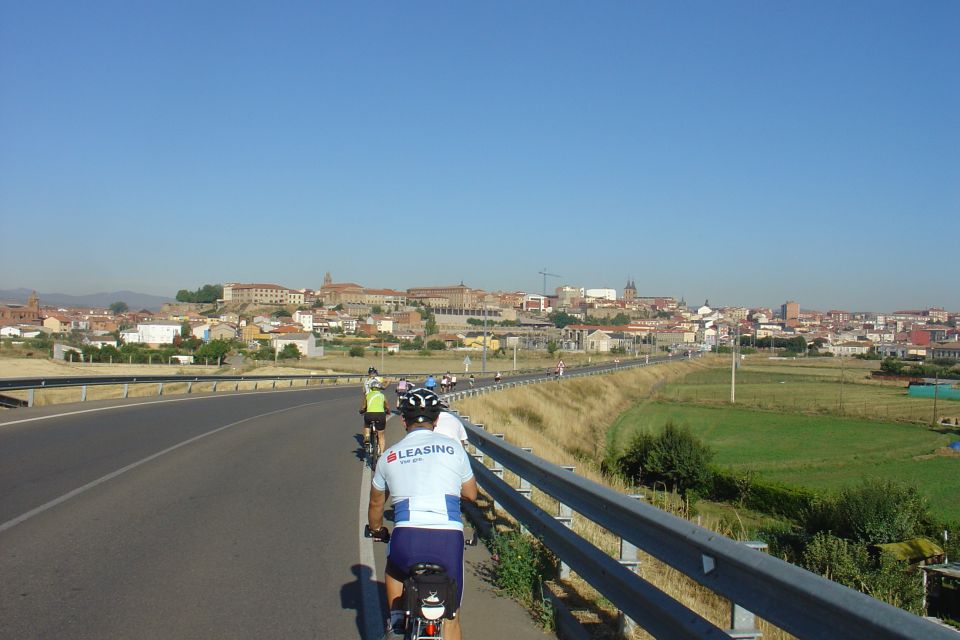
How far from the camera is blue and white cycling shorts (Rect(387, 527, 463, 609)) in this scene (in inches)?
170

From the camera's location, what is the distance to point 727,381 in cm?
8762

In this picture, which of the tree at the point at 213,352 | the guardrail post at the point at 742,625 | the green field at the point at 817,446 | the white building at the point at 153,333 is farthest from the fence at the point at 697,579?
the white building at the point at 153,333

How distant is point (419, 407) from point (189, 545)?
14.3 feet

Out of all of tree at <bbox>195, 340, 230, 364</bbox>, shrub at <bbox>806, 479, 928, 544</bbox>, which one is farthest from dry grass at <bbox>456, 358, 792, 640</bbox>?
tree at <bbox>195, 340, 230, 364</bbox>

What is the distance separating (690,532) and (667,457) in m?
24.9

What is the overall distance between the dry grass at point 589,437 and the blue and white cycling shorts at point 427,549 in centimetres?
172

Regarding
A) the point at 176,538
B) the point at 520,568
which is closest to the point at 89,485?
the point at 176,538

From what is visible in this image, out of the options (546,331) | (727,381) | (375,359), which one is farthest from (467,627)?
(546,331)

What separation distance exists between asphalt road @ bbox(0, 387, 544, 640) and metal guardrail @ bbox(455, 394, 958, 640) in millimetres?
734

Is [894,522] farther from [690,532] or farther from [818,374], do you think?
[818,374]

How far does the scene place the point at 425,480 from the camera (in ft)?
14.9

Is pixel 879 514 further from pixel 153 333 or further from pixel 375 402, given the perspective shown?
pixel 153 333

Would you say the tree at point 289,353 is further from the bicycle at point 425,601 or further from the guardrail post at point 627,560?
the bicycle at point 425,601

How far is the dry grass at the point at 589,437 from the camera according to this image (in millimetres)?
6402
